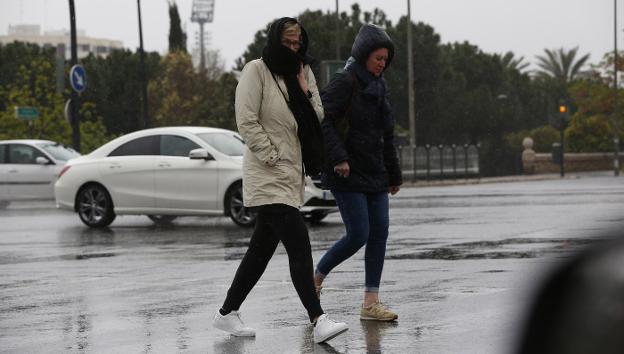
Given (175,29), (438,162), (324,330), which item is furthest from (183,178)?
(175,29)

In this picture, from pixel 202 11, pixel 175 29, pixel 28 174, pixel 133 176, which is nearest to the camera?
pixel 133 176

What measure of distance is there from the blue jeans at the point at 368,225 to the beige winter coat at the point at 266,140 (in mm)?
539

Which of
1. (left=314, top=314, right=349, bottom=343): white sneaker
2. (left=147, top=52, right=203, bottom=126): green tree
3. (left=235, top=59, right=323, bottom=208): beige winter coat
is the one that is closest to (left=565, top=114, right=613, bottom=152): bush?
(left=147, top=52, right=203, bottom=126): green tree

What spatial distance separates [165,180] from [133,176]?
1.70 ft

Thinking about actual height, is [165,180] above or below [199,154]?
below

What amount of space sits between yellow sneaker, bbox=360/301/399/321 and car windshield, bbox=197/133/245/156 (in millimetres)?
10385

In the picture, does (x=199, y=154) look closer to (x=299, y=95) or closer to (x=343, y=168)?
(x=343, y=168)

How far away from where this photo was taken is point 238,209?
1742 cm

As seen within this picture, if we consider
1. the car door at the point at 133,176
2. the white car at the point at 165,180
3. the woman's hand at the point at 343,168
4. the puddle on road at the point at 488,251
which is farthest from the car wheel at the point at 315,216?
the woman's hand at the point at 343,168

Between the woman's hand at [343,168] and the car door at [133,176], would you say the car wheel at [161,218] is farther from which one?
the woman's hand at [343,168]

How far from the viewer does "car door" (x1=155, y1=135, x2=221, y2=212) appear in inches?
696

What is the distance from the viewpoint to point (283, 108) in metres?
→ 6.93

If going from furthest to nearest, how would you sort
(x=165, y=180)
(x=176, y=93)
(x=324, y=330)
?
(x=176, y=93)
(x=165, y=180)
(x=324, y=330)

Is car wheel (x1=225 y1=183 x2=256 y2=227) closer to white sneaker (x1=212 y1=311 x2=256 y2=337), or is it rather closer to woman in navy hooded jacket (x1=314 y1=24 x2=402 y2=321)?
woman in navy hooded jacket (x1=314 y1=24 x2=402 y2=321)
